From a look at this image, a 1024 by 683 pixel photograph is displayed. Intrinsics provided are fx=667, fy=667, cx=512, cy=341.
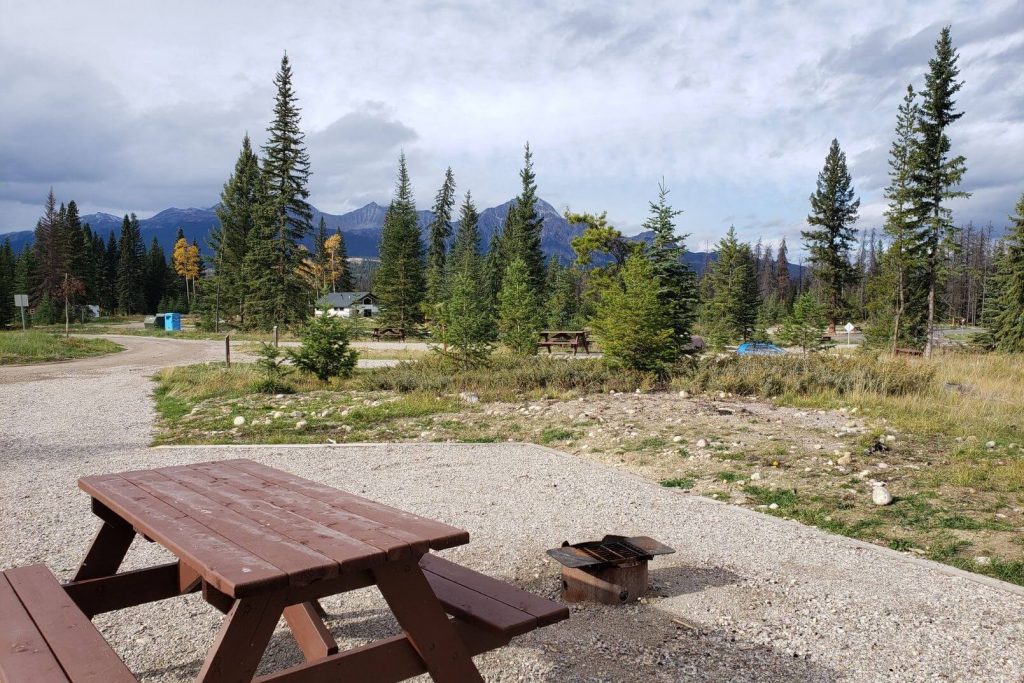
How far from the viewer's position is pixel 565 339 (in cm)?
2617

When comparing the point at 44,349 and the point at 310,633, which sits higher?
the point at 310,633

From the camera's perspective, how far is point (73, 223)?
64.2 m

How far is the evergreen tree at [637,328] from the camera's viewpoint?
43.7 feet

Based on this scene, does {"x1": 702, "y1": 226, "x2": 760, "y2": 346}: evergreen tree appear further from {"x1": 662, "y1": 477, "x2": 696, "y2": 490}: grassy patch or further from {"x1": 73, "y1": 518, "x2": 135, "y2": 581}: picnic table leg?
{"x1": 73, "y1": 518, "x2": 135, "y2": 581}: picnic table leg

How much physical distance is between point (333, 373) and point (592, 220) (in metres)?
20.5

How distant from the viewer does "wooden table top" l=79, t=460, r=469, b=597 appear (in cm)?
185

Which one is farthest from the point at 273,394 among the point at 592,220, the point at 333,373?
the point at 592,220

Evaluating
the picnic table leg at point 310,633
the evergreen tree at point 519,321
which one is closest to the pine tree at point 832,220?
the evergreen tree at point 519,321

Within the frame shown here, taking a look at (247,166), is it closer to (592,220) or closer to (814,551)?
(592,220)

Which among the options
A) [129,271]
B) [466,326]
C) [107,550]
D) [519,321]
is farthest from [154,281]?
[107,550]

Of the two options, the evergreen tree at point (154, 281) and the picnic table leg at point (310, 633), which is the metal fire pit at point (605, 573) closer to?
the picnic table leg at point (310, 633)

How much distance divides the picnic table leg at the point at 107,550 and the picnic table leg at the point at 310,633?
0.88 metres

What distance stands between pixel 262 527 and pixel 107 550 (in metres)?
1.38

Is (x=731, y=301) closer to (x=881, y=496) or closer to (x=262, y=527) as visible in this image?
(x=881, y=496)
